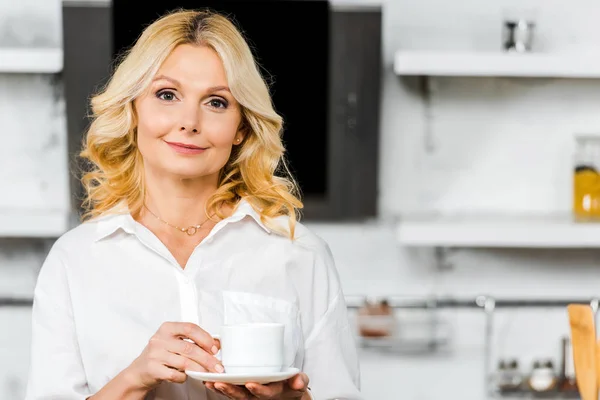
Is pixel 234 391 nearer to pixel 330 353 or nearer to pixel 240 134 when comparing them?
pixel 330 353

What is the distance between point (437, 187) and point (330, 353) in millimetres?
1328

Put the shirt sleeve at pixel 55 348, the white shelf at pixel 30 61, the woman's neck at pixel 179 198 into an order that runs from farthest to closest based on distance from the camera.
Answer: the white shelf at pixel 30 61
the woman's neck at pixel 179 198
the shirt sleeve at pixel 55 348

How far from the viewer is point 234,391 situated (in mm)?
1056

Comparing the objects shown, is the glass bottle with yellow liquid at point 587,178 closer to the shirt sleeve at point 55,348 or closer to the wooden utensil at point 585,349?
the wooden utensil at point 585,349

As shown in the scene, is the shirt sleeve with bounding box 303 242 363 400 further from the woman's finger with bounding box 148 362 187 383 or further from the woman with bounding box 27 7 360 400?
the woman's finger with bounding box 148 362 187 383

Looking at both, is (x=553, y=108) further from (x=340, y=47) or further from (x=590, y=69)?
(x=340, y=47)

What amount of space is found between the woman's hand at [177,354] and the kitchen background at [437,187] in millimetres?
1367

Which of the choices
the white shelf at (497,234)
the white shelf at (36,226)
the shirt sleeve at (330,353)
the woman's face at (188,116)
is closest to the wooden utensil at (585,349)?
the shirt sleeve at (330,353)

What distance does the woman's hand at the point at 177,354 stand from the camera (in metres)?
1.02

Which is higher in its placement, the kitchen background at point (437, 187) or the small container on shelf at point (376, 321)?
the kitchen background at point (437, 187)

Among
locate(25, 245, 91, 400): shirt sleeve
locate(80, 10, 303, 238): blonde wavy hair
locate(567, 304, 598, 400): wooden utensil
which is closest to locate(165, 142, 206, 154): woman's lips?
locate(80, 10, 303, 238): blonde wavy hair

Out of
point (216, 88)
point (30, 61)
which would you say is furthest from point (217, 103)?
point (30, 61)

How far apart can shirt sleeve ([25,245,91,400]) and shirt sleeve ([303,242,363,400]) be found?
1.10ft

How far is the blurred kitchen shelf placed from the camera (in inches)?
87.7
